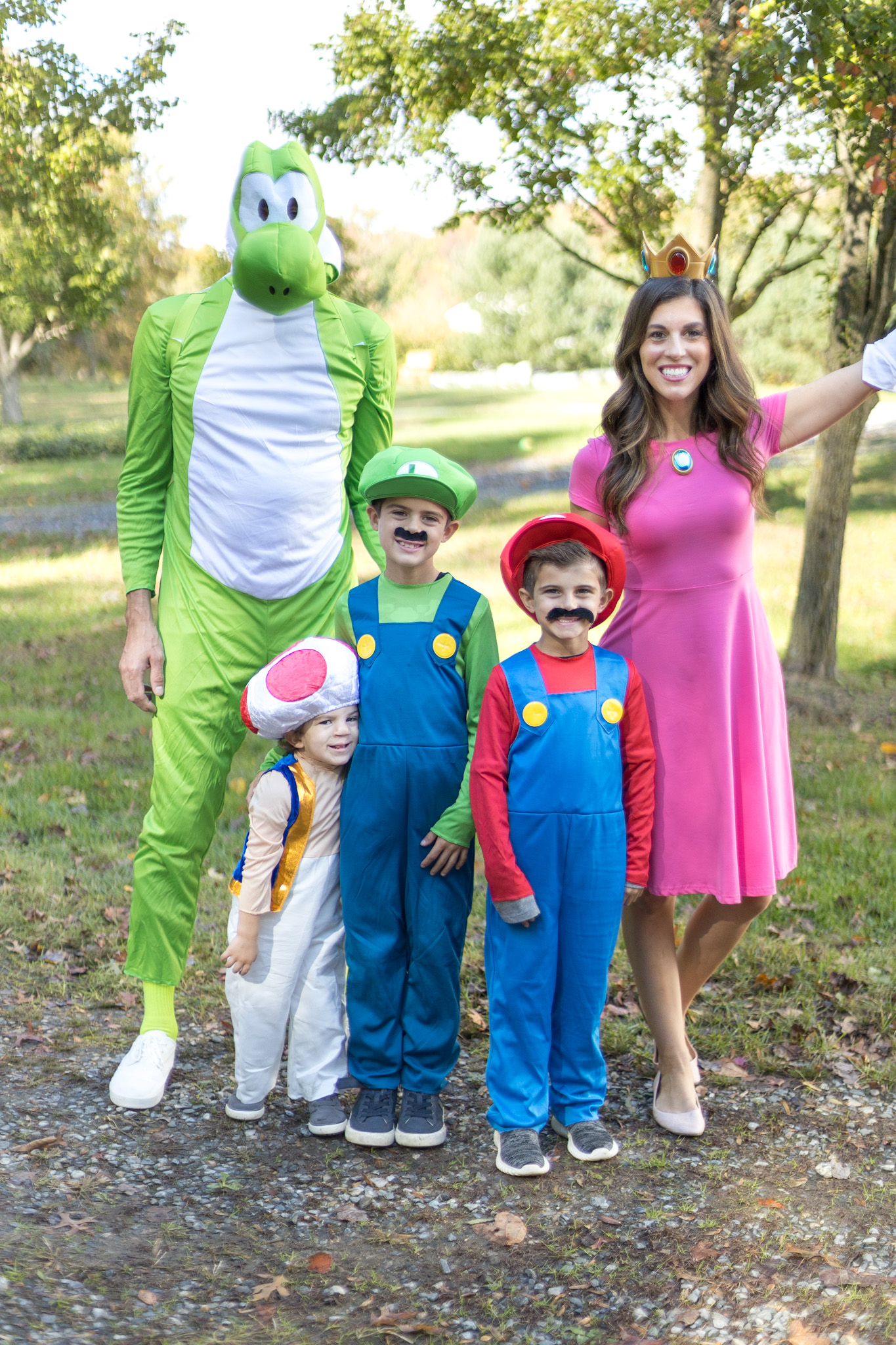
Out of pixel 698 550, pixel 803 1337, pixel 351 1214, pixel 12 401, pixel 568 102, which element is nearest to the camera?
pixel 803 1337

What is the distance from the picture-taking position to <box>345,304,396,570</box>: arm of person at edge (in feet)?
11.5

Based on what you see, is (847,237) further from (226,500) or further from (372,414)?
(226,500)

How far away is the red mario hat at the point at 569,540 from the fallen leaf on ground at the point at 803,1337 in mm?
1648

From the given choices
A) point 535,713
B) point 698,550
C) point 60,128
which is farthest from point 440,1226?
point 60,128

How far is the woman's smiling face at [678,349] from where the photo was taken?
3229mm

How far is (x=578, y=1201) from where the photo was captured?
10.1 ft

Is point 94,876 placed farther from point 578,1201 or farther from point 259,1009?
point 578,1201

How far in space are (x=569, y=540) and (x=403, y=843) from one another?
87cm

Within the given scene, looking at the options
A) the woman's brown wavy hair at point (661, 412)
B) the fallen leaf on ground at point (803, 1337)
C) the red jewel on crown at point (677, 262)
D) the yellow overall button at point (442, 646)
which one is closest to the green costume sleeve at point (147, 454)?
the yellow overall button at point (442, 646)

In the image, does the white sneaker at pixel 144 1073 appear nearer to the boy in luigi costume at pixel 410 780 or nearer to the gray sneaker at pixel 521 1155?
the boy in luigi costume at pixel 410 780

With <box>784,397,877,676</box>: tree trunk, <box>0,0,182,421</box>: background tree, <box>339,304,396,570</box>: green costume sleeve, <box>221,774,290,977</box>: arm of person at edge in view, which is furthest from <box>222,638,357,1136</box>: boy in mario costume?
<box>0,0,182,421</box>: background tree

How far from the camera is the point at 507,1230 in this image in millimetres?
2934

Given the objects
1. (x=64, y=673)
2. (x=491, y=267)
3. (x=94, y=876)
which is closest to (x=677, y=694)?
(x=94, y=876)

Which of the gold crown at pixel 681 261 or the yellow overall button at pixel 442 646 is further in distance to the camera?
the gold crown at pixel 681 261
